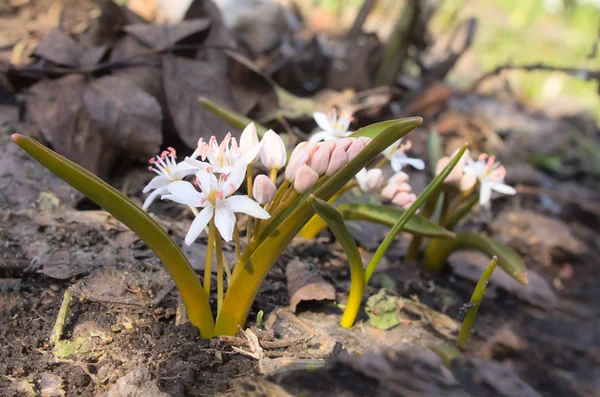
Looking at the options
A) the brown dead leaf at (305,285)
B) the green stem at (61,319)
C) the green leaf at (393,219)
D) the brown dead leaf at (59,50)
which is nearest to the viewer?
the green stem at (61,319)

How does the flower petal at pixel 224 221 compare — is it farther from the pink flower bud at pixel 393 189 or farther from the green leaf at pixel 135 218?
the pink flower bud at pixel 393 189

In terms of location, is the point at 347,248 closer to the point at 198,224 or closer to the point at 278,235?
the point at 278,235

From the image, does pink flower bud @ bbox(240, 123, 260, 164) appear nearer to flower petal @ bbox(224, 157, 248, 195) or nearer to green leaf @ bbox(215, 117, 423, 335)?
flower petal @ bbox(224, 157, 248, 195)

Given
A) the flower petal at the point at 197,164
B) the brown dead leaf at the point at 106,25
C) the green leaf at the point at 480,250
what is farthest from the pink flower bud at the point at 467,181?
the brown dead leaf at the point at 106,25

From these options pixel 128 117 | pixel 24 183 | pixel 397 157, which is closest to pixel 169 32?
pixel 128 117

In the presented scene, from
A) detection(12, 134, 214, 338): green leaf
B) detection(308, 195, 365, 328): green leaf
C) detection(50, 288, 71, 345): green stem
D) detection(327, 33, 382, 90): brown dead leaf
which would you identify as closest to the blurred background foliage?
detection(327, 33, 382, 90): brown dead leaf
